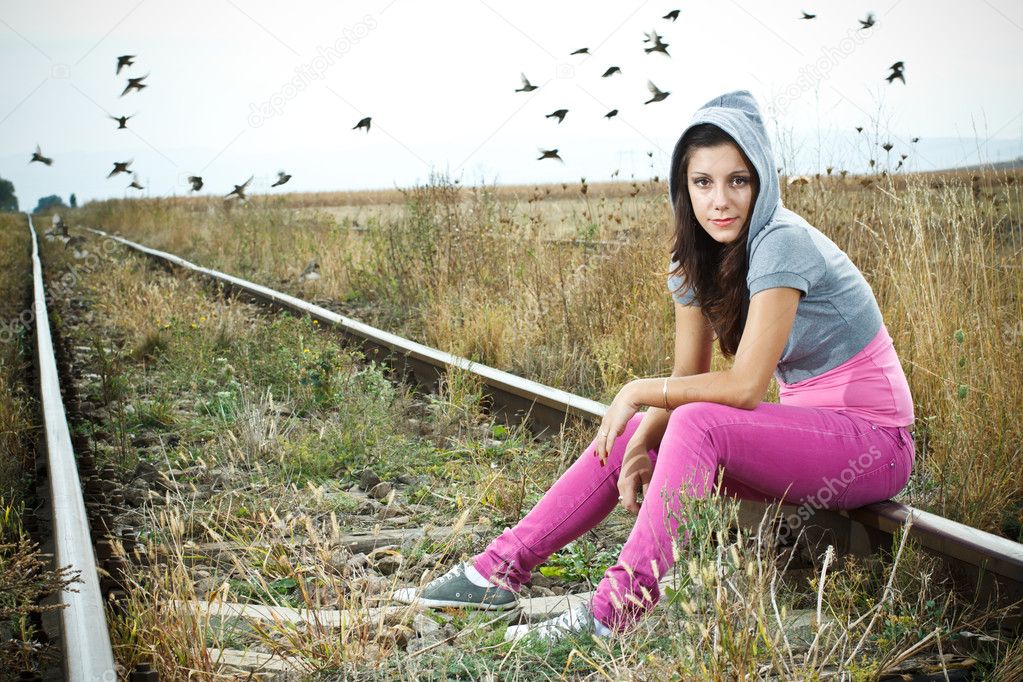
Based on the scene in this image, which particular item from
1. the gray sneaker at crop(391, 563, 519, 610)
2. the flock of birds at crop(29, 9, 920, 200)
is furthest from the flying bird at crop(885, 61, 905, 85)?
the gray sneaker at crop(391, 563, 519, 610)

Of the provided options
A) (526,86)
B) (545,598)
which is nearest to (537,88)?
(526,86)

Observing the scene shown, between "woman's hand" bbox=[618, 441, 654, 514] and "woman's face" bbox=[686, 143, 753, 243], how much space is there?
2.19 feet

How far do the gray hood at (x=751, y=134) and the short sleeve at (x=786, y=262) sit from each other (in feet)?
0.29

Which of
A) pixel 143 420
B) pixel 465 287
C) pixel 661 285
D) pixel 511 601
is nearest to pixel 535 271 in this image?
pixel 465 287

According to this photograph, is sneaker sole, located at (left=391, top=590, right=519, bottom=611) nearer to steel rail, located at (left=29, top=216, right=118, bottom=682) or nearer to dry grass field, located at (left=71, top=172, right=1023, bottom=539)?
steel rail, located at (left=29, top=216, right=118, bottom=682)

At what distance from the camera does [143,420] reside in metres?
4.86

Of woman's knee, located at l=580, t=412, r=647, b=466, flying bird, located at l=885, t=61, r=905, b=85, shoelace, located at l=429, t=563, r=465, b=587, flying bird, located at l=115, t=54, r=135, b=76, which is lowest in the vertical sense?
shoelace, located at l=429, t=563, r=465, b=587

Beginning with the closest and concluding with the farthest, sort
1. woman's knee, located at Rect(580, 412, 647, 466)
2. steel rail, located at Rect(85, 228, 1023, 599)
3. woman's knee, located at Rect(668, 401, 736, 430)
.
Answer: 1. steel rail, located at Rect(85, 228, 1023, 599)
2. woman's knee, located at Rect(668, 401, 736, 430)
3. woman's knee, located at Rect(580, 412, 647, 466)

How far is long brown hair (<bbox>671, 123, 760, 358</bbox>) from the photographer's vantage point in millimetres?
2695

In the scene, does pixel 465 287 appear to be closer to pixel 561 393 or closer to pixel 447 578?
pixel 561 393

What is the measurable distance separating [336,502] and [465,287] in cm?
378

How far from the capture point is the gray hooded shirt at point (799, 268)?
2537 millimetres

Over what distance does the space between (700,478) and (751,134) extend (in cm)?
97

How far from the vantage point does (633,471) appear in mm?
2730
